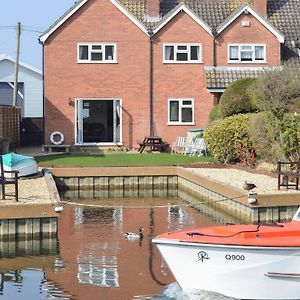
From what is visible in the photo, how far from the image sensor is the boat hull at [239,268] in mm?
13477

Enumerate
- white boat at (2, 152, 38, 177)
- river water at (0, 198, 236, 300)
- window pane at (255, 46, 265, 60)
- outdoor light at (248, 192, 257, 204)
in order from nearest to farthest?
river water at (0, 198, 236, 300), outdoor light at (248, 192, 257, 204), white boat at (2, 152, 38, 177), window pane at (255, 46, 265, 60)

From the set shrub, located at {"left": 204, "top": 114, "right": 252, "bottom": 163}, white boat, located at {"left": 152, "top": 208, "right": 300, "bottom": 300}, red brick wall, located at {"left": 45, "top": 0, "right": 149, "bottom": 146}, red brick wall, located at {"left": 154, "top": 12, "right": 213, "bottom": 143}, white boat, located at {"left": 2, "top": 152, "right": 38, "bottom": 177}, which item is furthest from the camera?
red brick wall, located at {"left": 154, "top": 12, "right": 213, "bottom": 143}

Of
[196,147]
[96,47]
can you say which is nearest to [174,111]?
[196,147]

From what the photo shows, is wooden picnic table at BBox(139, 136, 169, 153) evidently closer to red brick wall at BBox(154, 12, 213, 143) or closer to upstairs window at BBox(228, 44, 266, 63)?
red brick wall at BBox(154, 12, 213, 143)

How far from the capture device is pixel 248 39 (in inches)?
1630

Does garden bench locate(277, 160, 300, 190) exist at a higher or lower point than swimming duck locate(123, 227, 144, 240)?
higher

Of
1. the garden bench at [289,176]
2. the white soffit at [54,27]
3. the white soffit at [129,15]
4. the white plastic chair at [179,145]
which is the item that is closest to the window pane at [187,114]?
the white plastic chair at [179,145]

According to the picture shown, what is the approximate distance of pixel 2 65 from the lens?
218 ft

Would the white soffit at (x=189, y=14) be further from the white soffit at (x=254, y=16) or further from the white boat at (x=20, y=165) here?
the white boat at (x=20, y=165)

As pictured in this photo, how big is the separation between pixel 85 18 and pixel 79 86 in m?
3.56

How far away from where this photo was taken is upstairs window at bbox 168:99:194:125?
40.9m

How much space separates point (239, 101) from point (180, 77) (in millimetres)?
7541

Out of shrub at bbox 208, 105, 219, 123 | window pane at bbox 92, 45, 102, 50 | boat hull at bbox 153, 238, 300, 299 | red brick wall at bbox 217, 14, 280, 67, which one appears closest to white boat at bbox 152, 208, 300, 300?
boat hull at bbox 153, 238, 300, 299

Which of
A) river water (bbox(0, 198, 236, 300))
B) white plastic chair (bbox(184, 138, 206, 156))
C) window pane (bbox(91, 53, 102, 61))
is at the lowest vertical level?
river water (bbox(0, 198, 236, 300))
